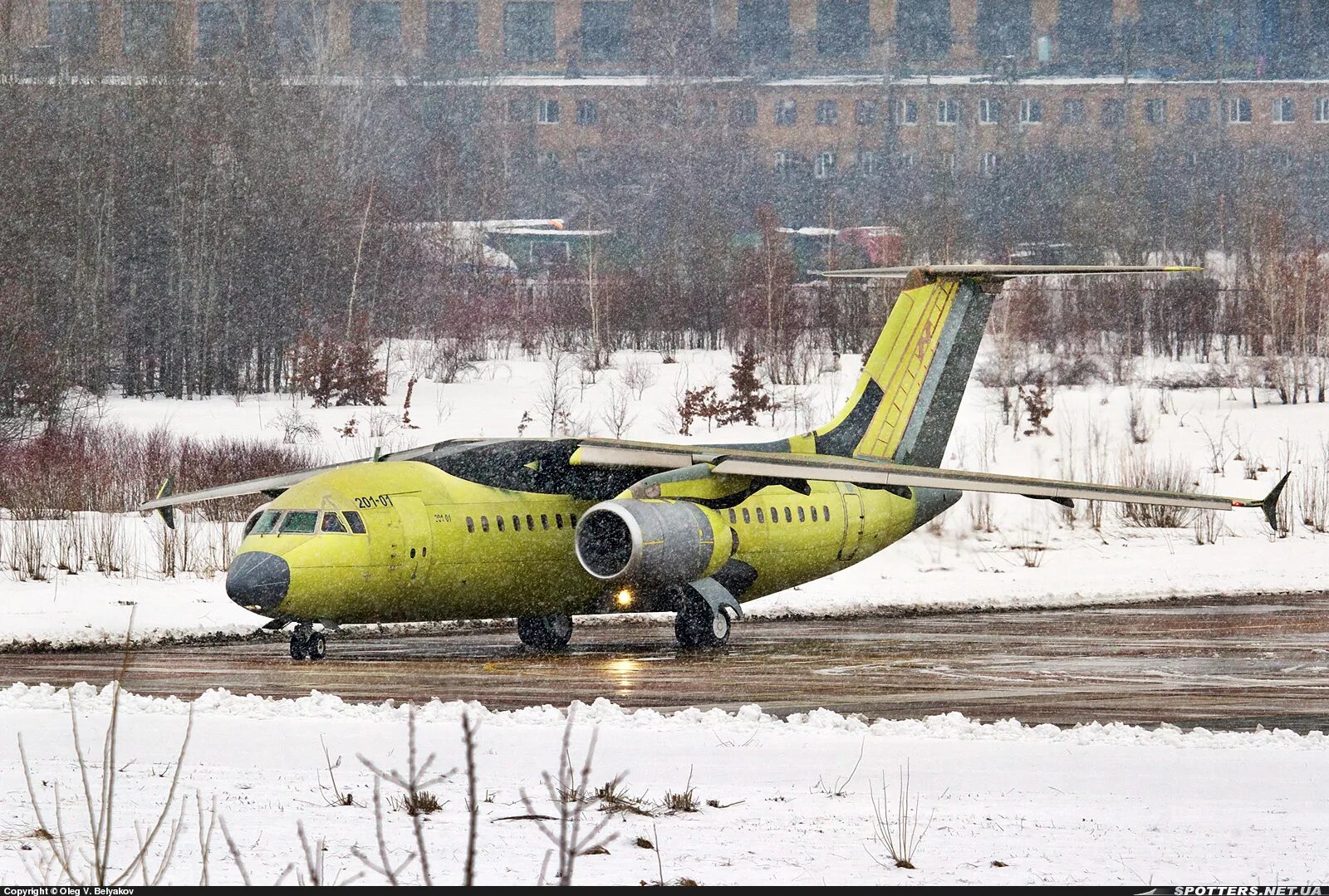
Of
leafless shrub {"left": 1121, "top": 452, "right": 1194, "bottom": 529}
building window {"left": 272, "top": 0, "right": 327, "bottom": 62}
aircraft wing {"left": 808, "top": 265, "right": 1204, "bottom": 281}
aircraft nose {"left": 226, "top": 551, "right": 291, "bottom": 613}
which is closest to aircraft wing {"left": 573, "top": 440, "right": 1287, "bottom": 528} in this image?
aircraft wing {"left": 808, "top": 265, "right": 1204, "bottom": 281}

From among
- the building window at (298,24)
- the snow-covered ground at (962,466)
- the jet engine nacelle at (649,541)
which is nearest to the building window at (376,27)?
the building window at (298,24)

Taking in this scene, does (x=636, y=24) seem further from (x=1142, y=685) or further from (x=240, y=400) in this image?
(x=1142, y=685)

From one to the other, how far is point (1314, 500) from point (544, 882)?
2664 centimetres

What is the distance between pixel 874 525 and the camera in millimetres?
22688

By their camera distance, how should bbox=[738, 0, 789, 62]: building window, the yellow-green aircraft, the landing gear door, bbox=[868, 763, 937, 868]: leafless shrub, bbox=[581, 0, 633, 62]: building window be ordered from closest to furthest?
bbox=[868, 763, 937, 868]: leafless shrub < the yellow-green aircraft < the landing gear door < bbox=[738, 0, 789, 62]: building window < bbox=[581, 0, 633, 62]: building window

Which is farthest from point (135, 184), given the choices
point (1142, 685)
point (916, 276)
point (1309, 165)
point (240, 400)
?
point (1309, 165)

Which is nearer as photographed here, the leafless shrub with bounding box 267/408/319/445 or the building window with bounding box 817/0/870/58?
the leafless shrub with bounding box 267/408/319/445

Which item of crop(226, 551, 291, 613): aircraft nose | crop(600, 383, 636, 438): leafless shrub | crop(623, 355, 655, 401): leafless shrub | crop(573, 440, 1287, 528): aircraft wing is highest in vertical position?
crop(623, 355, 655, 401): leafless shrub

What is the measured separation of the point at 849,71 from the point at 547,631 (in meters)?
82.2

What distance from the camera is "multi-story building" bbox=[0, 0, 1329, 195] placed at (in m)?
94.1

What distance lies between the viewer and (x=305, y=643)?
752 inches

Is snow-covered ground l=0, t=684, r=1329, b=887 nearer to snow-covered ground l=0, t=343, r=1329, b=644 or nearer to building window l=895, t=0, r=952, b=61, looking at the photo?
snow-covered ground l=0, t=343, r=1329, b=644

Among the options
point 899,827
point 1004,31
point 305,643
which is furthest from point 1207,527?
point 1004,31

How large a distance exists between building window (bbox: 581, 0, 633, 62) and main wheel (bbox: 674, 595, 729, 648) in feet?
275
